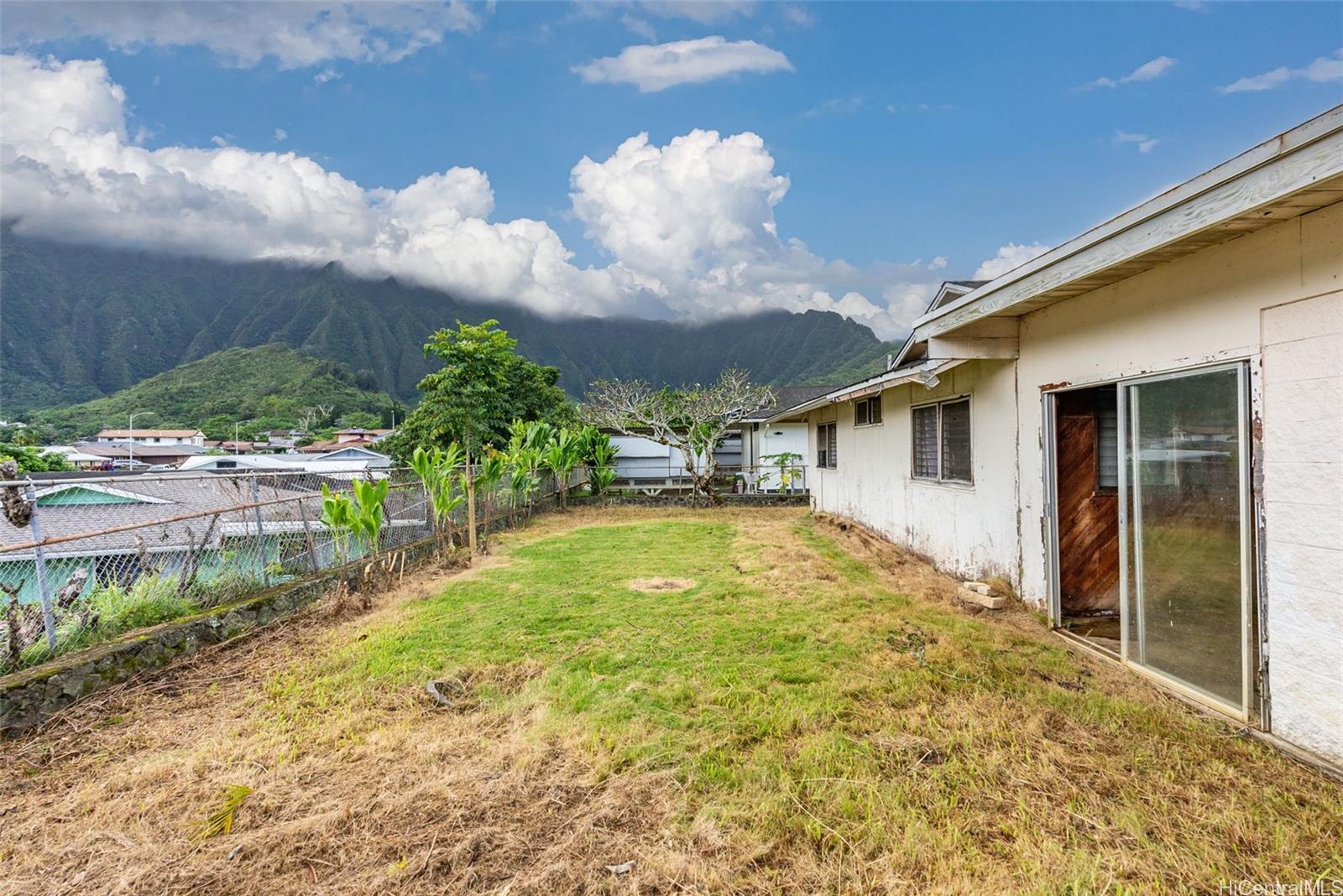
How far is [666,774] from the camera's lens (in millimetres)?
2801

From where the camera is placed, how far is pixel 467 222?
94.9 m

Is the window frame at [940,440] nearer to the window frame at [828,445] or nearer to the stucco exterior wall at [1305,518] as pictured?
the stucco exterior wall at [1305,518]

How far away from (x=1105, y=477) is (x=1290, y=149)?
11.1 ft

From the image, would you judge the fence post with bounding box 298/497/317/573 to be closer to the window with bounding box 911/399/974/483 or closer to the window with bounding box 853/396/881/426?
the window with bounding box 911/399/974/483

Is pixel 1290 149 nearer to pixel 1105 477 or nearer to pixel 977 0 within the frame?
pixel 1105 477

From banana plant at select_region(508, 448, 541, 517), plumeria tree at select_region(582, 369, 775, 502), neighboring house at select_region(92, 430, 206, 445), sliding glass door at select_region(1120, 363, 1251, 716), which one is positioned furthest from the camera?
neighboring house at select_region(92, 430, 206, 445)

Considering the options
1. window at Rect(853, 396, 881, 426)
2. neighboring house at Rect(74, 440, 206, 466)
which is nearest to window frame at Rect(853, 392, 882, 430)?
window at Rect(853, 396, 881, 426)

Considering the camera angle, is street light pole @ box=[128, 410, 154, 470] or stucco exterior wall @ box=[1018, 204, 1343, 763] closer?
stucco exterior wall @ box=[1018, 204, 1343, 763]

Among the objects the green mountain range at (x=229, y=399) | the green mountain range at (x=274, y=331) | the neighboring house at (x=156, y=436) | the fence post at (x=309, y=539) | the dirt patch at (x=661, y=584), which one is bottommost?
the dirt patch at (x=661, y=584)

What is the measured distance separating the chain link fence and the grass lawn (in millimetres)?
710

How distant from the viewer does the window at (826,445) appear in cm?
1260

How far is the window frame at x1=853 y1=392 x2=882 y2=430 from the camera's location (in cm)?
936

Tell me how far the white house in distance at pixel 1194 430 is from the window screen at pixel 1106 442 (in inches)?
0.7

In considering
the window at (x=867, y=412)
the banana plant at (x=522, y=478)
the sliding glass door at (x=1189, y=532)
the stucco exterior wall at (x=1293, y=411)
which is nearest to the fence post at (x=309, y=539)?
the banana plant at (x=522, y=478)
